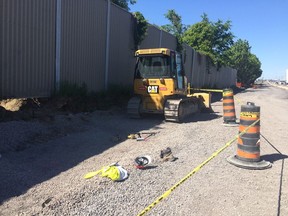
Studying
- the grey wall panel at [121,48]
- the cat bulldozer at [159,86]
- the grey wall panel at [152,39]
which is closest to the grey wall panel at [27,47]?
the cat bulldozer at [159,86]

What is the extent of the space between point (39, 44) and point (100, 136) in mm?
3666

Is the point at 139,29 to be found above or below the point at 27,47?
above

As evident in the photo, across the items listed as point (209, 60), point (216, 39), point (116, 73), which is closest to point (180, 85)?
point (116, 73)

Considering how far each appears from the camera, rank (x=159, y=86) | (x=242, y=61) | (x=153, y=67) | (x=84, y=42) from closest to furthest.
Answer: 1. (x=159, y=86)
2. (x=153, y=67)
3. (x=84, y=42)
4. (x=242, y=61)

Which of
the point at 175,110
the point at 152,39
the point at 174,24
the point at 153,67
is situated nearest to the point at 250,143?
the point at 175,110

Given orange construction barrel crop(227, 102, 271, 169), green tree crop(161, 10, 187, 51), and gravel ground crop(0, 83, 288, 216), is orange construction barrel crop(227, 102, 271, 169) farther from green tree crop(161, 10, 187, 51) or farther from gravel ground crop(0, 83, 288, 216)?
green tree crop(161, 10, 187, 51)

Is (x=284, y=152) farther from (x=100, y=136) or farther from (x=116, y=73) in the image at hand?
(x=116, y=73)

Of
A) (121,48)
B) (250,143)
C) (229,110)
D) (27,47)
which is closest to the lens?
(250,143)

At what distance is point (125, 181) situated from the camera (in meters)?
5.93

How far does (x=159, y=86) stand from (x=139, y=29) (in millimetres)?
6360

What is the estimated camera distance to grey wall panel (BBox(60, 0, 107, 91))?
1253cm

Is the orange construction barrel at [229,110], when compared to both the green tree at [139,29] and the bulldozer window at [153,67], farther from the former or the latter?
the green tree at [139,29]

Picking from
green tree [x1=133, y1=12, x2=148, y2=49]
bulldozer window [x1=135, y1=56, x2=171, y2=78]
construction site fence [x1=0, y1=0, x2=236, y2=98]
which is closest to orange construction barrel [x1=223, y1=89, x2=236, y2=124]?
bulldozer window [x1=135, y1=56, x2=171, y2=78]

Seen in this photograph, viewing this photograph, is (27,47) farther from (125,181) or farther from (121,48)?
(121,48)
